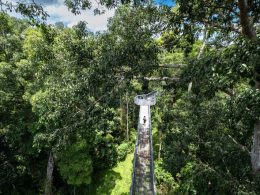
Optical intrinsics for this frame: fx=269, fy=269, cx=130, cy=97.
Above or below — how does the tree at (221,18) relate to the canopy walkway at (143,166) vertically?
above

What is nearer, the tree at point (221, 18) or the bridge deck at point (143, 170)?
the tree at point (221, 18)

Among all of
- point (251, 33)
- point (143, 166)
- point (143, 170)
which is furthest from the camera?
point (143, 166)

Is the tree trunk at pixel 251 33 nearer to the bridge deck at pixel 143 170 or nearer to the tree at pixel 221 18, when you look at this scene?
the tree at pixel 221 18

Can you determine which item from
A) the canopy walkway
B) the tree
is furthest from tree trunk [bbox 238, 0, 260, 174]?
the canopy walkway

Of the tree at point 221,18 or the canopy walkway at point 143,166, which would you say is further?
the canopy walkway at point 143,166

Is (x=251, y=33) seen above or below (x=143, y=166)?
above

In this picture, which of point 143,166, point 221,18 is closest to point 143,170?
point 143,166

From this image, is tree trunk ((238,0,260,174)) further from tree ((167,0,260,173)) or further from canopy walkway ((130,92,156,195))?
canopy walkway ((130,92,156,195))

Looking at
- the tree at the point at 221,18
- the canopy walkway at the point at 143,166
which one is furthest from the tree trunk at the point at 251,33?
the canopy walkway at the point at 143,166

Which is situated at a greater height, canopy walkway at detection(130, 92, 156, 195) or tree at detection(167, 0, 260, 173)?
tree at detection(167, 0, 260, 173)

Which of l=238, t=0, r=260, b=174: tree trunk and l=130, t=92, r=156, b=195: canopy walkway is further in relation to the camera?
l=130, t=92, r=156, b=195: canopy walkway

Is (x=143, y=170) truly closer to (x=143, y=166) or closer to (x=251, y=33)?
(x=143, y=166)

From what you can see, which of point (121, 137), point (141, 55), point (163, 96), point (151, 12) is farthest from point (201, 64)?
point (121, 137)
